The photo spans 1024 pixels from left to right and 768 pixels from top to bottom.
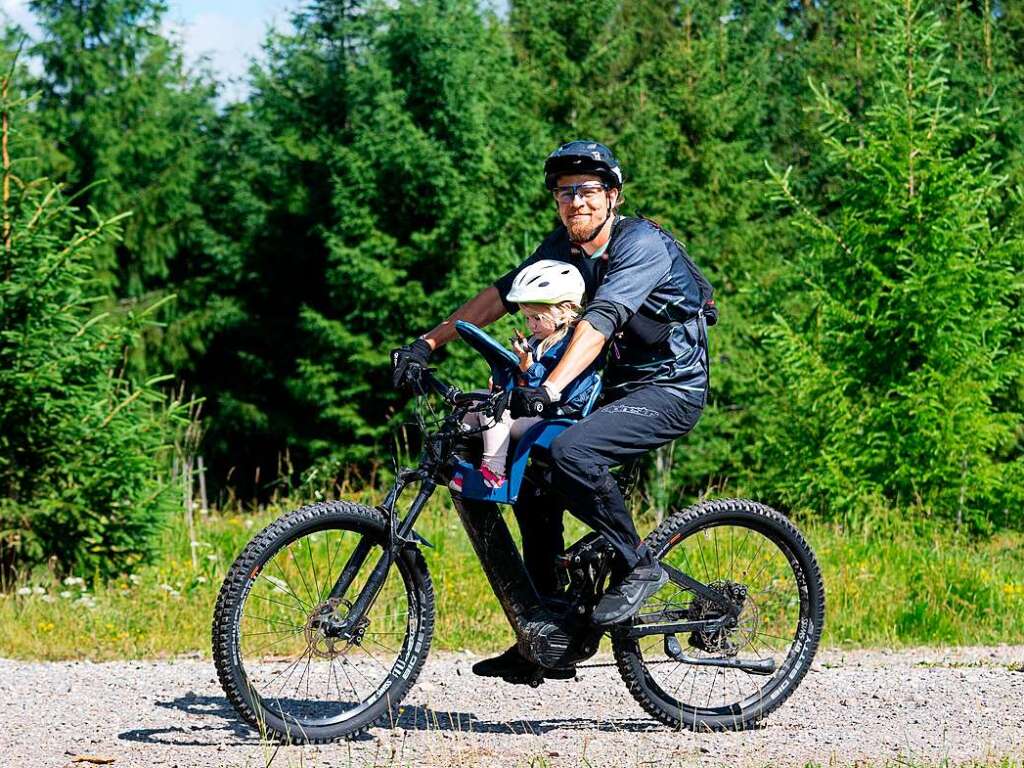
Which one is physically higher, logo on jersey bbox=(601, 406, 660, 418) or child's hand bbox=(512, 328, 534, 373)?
child's hand bbox=(512, 328, 534, 373)

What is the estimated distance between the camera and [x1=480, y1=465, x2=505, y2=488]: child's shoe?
5109mm

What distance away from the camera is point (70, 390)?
9.02 metres

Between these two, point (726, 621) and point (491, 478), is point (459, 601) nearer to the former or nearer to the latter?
point (726, 621)

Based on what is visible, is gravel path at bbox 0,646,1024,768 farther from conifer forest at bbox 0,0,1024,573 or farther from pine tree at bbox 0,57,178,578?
conifer forest at bbox 0,0,1024,573

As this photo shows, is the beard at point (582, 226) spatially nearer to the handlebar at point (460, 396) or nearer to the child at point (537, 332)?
the child at point (537, 332)

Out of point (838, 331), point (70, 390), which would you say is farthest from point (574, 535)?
point (838, 331)

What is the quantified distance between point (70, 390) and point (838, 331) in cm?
722

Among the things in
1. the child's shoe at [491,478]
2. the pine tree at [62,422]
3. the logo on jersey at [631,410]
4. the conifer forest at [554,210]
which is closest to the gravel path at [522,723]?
the child's shoe at [491,478]

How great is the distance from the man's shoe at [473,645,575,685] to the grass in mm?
2034

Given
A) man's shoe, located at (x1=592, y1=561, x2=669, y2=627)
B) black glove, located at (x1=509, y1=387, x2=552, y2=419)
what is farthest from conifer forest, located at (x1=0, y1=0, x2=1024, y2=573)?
black glove, located at (x1=509, y1=387, x2=552, y2=419)

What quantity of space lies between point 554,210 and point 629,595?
73.3 ft

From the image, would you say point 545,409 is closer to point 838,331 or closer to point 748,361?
point 838,331

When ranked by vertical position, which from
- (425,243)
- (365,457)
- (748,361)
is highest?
(425,243)

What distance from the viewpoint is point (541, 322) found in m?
5.09
